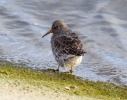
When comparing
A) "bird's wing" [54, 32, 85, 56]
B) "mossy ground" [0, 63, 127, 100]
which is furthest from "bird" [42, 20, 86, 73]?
"mossy ground" [0, 63, 127, 100]

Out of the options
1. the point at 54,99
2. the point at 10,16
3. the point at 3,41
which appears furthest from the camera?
the point at 10,16

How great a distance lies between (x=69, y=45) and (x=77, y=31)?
3.23 meters

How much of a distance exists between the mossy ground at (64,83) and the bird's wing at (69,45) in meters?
0.43

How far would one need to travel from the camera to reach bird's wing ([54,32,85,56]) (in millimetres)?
7621

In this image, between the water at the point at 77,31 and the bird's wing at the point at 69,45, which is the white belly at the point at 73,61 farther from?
the water at the point at 77,31

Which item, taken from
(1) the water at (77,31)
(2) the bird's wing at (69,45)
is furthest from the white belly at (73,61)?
(1) the water at (77,31)

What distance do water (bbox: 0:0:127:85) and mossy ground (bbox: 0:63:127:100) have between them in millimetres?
484

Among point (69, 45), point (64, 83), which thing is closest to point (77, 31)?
point (69, 45)

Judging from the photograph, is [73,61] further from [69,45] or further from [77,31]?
[77,31]

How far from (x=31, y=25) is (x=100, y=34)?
5.92ft

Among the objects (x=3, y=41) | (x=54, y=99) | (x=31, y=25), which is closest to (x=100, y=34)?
(x=31, y=25)

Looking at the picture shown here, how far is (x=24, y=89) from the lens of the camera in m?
6.17

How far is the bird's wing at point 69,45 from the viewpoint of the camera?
7.62 meters

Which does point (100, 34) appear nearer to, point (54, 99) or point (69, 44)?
point (69, 44)
